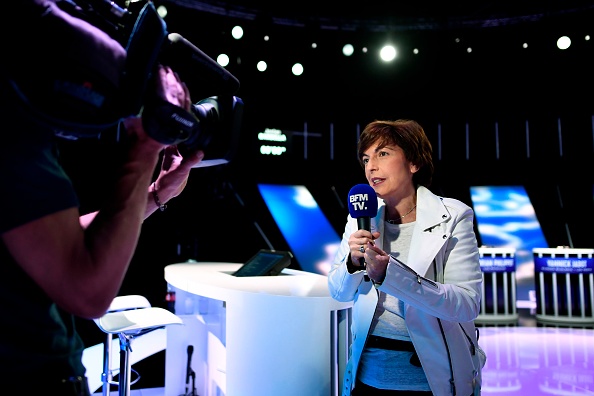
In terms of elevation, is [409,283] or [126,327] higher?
[409,283]

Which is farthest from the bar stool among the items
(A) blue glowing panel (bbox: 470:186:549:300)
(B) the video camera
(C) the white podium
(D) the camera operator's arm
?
(A) blue glowing panel (bbox: 470:186:549:300)

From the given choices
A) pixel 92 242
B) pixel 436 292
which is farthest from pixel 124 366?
pixel 92 242

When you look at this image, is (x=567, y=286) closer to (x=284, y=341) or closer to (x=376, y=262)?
(x=284, y=341)

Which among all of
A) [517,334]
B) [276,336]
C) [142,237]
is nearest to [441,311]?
[276,336]

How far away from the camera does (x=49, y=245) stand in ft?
2.14

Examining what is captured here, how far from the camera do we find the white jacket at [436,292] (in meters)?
1.53

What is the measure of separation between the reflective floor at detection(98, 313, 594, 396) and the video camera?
3.85 metres

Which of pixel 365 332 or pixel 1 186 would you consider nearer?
pixel 1 186

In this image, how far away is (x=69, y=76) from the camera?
2.12 feet

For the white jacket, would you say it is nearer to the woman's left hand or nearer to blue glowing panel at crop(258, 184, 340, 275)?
the woman's left hand

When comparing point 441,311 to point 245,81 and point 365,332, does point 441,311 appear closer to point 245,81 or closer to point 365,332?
point 365,332

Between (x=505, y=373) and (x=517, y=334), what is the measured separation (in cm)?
217

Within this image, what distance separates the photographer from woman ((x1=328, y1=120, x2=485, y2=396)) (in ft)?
5.08

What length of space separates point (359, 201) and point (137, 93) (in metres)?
1.07
